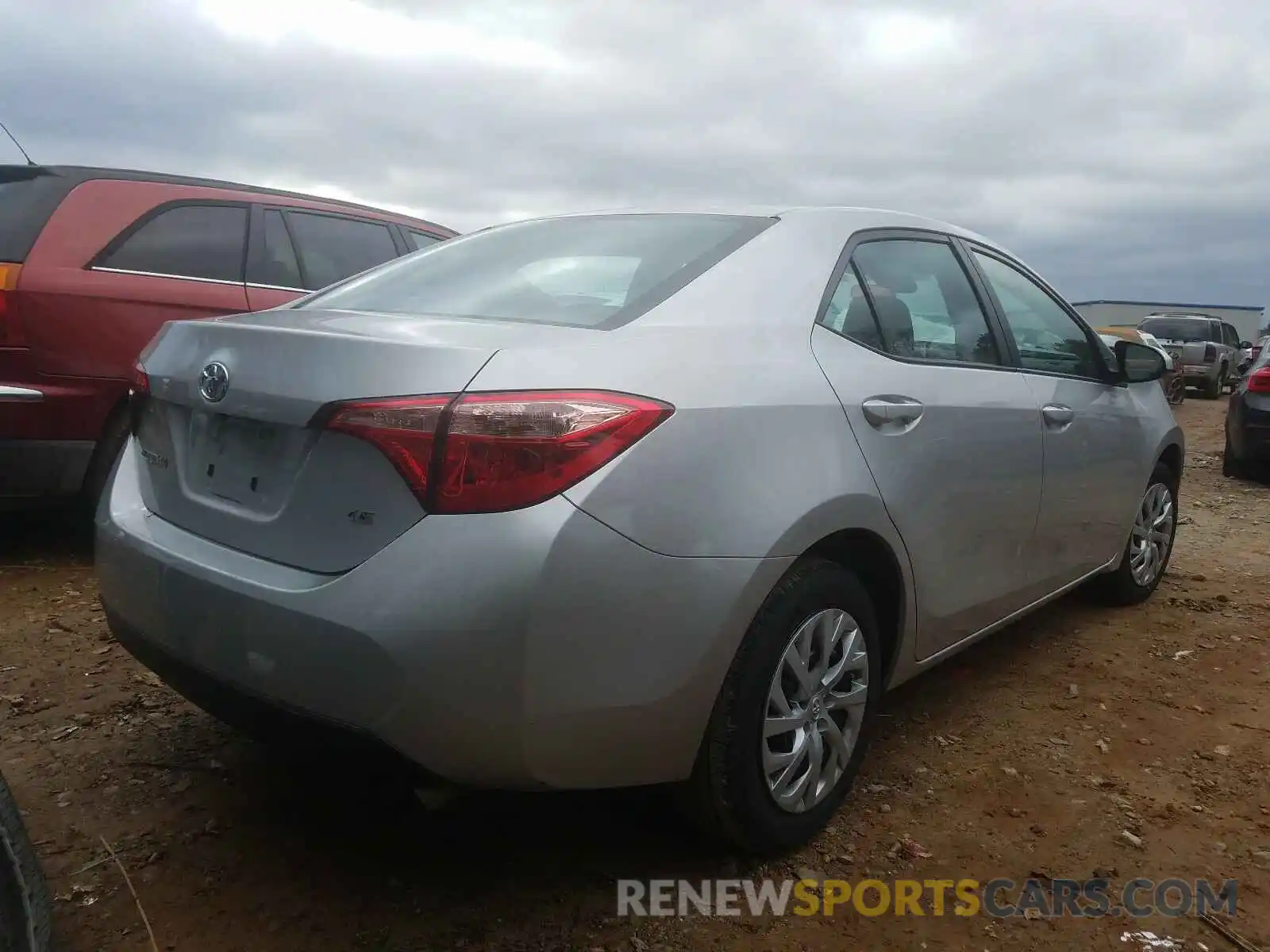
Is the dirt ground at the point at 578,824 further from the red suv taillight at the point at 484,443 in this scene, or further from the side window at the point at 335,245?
the side window at the point at 335,245

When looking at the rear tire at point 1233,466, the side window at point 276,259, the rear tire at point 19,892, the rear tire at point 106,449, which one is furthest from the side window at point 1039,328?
the rear tire at point 1233,466

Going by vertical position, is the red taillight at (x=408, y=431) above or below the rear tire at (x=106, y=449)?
above

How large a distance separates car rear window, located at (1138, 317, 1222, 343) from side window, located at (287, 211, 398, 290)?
19.7 meters

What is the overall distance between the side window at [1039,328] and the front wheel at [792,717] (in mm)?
1340

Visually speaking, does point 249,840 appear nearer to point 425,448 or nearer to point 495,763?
point 495,763

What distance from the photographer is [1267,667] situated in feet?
12.2

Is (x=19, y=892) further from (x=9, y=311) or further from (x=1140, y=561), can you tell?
(x=1140, y=561)

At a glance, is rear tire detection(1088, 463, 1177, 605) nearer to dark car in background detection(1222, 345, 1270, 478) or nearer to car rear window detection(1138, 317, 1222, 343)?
dark car in background detection(1222, 345, 1270, 478)

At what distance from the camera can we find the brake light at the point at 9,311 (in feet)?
12.6

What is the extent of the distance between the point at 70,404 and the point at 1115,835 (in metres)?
3.91

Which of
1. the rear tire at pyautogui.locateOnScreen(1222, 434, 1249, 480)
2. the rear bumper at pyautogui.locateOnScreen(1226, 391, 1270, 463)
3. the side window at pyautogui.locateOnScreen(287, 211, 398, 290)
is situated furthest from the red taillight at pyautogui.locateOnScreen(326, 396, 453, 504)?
the rear tire at pyautogui.locateOnScreen(1222, 434, 1249, 480)

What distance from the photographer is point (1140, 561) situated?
171 inches

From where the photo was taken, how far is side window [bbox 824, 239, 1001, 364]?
253 cm

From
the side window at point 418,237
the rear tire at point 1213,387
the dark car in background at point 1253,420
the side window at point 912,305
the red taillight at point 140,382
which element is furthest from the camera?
the rear tire at point 1213,387
